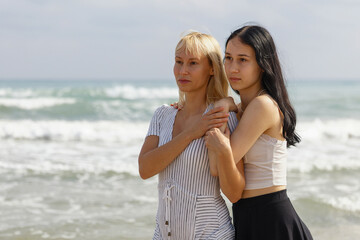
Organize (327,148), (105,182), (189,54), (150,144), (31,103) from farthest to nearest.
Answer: (31,103) < (327,148) < (105,182) < (150,144) < (189,54)

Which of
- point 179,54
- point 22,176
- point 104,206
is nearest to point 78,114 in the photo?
point 22,176

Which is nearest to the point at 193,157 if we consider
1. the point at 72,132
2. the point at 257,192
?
the point at 257,192

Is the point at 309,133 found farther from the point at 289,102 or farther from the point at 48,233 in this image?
the point at 289,102

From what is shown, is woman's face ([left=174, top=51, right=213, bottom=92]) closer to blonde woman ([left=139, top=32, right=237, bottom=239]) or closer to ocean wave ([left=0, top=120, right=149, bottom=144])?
blonde woman ([left=139, top=32, right=237, bottom=239])

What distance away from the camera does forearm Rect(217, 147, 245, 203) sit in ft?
8.31

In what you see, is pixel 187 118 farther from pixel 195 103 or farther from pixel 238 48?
pixel 238 48

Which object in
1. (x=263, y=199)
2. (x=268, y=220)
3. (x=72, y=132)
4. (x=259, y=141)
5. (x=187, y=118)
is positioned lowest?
(x=72, y=132)

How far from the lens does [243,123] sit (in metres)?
2.65

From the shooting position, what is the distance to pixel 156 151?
107 inches

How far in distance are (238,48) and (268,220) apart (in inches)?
38.3

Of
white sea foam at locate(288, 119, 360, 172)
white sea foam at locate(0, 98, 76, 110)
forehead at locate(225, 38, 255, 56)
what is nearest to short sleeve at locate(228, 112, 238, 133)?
forehead at locate(225, 38, 255, 56)

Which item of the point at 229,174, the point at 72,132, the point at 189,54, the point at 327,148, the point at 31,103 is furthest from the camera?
the point at 31,103

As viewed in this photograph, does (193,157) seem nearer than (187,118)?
Yes

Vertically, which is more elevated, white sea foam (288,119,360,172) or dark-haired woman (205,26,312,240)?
dark-haired woman (205,26,312,240)
